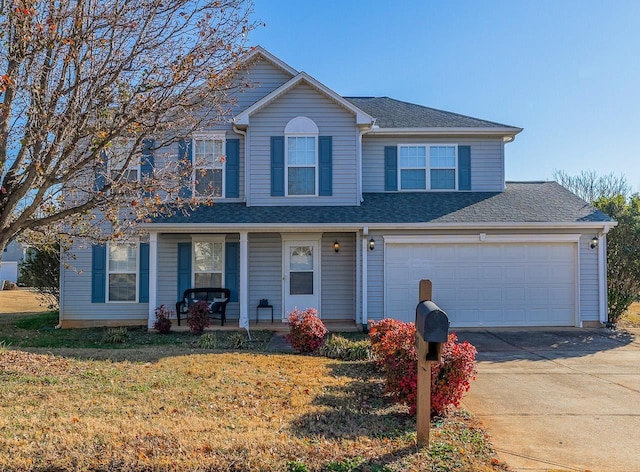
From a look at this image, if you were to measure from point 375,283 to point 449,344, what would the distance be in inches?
250

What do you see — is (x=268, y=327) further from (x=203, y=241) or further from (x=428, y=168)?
(x=428, y=168)

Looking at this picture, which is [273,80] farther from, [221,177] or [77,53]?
[77,53]

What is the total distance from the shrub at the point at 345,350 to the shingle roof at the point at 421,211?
3431mm

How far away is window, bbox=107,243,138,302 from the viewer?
484 inches

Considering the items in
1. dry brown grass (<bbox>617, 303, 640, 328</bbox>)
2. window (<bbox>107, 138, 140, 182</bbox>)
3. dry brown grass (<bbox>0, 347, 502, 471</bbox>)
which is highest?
window (<bbox>107, 138, 140, 182</bbox>)

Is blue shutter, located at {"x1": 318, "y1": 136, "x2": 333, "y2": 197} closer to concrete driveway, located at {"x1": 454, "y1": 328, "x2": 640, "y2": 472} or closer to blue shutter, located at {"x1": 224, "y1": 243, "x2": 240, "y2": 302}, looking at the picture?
blue shutter, located at {"x1": 224, "y1": 243, "x2": 240, "y2": 302}

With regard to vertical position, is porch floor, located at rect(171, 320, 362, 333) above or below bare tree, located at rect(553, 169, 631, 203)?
below

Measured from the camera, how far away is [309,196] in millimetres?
12094

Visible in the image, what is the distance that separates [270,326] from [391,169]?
5.52m

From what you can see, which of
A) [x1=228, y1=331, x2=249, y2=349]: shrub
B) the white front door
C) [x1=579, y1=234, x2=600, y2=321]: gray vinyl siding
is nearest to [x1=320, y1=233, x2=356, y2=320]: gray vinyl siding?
the white front door

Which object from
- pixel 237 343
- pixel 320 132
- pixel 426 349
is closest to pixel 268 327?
pixel 237 343

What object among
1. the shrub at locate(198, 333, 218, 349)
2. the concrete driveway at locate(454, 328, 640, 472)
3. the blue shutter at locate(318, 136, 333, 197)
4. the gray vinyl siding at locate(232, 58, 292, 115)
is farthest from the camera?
the gray vinyl siding at locate(232, 58, 292, 115)

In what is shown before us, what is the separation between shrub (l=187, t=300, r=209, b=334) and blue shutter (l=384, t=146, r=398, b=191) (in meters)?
5.99

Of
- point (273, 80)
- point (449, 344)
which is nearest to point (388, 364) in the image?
point (449, 344)
